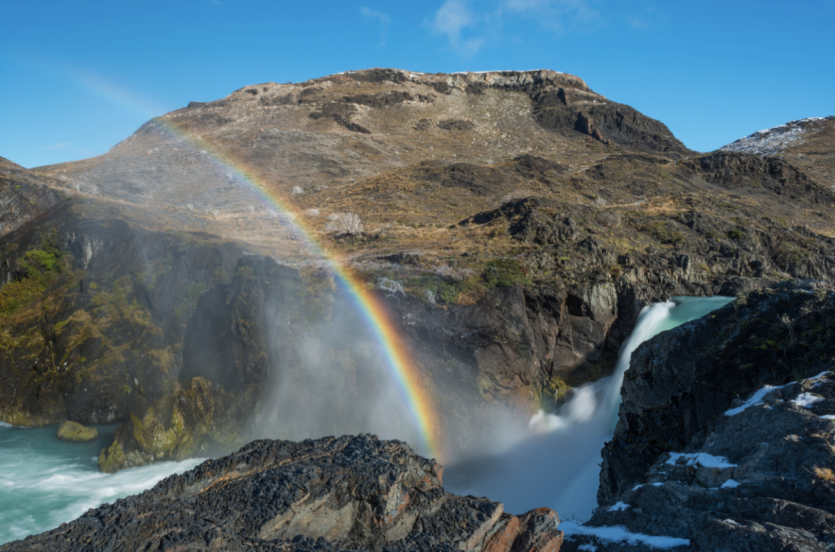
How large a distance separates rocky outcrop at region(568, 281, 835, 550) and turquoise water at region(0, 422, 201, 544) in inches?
593

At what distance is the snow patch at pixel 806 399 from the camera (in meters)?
7.76

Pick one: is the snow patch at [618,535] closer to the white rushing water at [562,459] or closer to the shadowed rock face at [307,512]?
the shadowed rock face at [307,512]

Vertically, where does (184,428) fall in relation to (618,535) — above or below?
below

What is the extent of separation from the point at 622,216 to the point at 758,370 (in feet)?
97.1

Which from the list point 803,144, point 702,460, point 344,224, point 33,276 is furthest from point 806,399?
point 803,144

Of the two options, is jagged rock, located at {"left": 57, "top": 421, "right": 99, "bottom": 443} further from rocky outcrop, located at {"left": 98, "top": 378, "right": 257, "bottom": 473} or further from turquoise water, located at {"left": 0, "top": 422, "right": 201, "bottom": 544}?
rocky outcrop, located at {"left": 98, "top": 378, "right": 257, "bottom": 473}

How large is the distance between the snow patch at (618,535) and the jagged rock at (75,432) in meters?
19.1

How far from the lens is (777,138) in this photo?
89.4m

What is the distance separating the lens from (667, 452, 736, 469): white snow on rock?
7.69m

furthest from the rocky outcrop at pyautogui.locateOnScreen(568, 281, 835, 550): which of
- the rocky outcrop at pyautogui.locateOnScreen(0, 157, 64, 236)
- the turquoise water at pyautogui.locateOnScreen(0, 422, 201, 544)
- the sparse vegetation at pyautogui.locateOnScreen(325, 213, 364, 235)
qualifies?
the rocky outcrop at pyautogui.locateOnScreen(0, 157, 64, 236)

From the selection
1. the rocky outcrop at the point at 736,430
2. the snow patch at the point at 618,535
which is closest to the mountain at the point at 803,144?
the rocky outcrop at the point at 736,430

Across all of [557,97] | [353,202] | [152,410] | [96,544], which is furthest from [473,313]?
[557,97]

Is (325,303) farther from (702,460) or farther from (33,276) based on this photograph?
(702,460)

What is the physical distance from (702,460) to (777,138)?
108 metres
